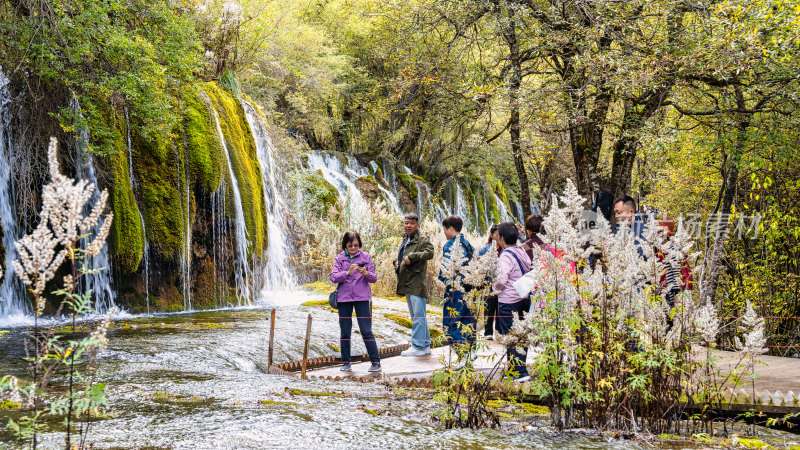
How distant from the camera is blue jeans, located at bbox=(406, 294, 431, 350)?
773 centimetres

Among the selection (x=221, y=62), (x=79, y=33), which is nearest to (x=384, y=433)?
(x=79, y=33)

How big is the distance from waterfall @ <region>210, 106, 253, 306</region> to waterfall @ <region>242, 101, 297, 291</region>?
4.59 ft

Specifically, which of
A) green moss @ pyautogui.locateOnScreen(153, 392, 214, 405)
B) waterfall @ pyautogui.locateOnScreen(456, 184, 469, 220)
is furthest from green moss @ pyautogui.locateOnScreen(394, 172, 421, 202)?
green moss @ pyautogui.locateOnScreen(153, 392, 214, 405)

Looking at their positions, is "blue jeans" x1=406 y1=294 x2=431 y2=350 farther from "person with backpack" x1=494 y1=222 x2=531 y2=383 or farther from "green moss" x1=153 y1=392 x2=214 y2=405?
"green moss" x1=153 y1=392 x2=214 y2=405

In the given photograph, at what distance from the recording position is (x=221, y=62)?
16.6 m

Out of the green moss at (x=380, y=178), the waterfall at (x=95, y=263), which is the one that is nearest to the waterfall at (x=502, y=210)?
the green moss at (x=380, y=178)

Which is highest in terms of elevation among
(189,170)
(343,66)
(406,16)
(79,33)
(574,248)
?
(343,66)

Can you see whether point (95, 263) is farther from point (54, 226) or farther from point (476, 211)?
point (476, 211)

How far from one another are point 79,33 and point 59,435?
20.6ft

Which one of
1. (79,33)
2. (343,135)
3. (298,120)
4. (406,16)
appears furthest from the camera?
(343,135)

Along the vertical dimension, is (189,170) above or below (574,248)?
above

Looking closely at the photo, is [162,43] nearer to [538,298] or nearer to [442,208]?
[538,298]

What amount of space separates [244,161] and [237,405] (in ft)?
36.9

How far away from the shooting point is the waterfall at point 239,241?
14461 millimetres
